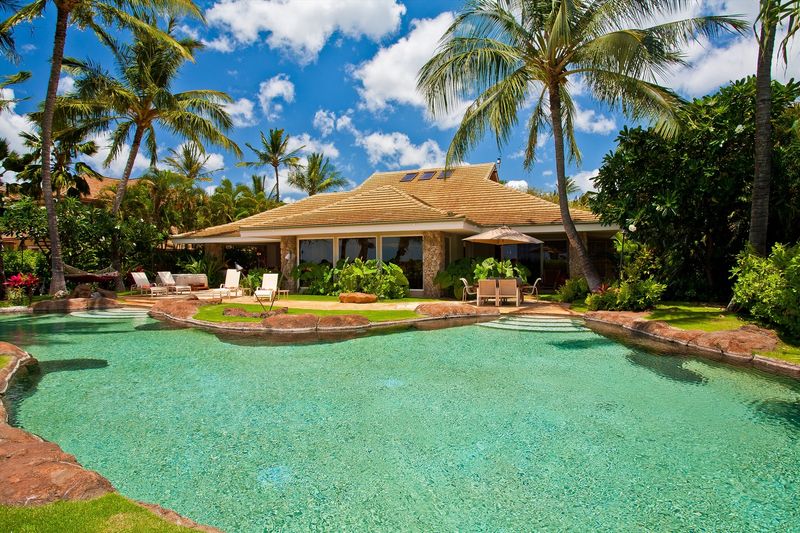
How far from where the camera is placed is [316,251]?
64.0 feet

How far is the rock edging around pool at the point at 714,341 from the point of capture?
7684 mm

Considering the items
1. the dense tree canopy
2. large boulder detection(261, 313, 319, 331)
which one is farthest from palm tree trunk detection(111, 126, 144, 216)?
the dense tree canopy

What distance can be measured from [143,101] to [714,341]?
919 inches

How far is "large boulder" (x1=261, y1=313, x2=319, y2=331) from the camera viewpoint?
1139cm

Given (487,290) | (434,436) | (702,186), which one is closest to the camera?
(434,436)

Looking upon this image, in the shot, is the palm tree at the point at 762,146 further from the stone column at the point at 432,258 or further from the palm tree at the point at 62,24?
the palm tree at the point at 62,24

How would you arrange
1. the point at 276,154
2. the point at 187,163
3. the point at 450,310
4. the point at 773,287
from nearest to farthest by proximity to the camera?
the point at 773,287, the point at 450,310, the point at 187,163, the point at 276,154

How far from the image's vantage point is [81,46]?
66.5 feet

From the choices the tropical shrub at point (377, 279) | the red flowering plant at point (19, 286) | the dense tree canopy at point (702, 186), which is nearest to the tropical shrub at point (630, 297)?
the dense tree canopy at point (702, 186)

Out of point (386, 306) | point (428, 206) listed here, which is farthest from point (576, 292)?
point (386, 306)

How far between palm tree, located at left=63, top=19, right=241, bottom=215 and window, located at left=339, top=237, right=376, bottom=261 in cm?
993

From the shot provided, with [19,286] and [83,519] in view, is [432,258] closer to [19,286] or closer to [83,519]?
[83,519]

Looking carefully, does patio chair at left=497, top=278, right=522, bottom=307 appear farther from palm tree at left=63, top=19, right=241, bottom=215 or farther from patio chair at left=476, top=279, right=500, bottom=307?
palm tree at left=63, top=19, right=241, bottom=215

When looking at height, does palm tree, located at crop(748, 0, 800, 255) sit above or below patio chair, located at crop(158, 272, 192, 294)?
above
